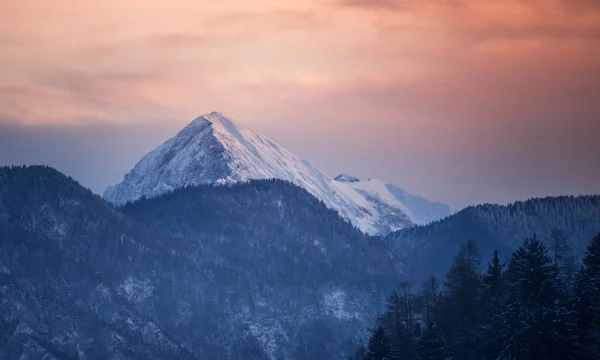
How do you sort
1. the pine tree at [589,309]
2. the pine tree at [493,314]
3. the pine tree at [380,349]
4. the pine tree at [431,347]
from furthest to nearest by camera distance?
the pine tree at [380,349] → the pine tree at [431,347] → the pine tree at [493,314] → the pine tree at [589,309]

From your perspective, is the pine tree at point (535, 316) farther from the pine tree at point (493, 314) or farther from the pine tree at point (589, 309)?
the pine tree at point (493, 314)

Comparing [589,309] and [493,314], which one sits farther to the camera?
[493,314]

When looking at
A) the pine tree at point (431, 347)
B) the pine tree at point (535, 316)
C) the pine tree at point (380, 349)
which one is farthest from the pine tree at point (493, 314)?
the pine tree at point (380, 349)

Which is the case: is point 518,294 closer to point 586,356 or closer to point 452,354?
point 586,356

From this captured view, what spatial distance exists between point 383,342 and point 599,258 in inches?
1297

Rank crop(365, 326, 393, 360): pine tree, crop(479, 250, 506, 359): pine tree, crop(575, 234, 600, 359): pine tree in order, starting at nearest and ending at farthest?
crop(575, 234, 600, 359): pine tree
crop(479, 250, 506, 359): pine tree
crop(365, 326, 393, 360): pine tree

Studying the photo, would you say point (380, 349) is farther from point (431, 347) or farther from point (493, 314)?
point (493, 314)

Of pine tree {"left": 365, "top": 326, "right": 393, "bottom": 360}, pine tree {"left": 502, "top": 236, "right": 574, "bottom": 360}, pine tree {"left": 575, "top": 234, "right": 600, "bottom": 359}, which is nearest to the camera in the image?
pine tree {"left": 575, "top": 234, "right": 600, "bottom": 359}

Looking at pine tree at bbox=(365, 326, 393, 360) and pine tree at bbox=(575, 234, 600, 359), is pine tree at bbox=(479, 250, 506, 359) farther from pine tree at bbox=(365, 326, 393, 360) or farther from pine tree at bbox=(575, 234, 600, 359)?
pine tree at bbox=(575, 234, 600, 359)

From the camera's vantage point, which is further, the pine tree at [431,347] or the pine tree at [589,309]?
the pine tree at [431,347]

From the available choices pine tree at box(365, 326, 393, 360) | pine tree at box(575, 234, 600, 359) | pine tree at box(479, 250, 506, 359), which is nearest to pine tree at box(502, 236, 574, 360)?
pine tree at box(575, 234, 600, 359)

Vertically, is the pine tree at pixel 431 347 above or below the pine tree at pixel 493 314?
→ below

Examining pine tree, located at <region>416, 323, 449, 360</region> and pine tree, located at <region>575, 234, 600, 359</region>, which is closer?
pine tree, located at <region>575, 234, 600, 359</region>

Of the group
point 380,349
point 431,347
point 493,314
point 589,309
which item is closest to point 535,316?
point 589,309
